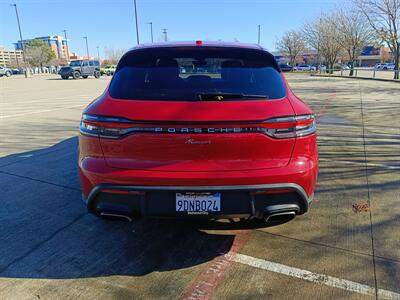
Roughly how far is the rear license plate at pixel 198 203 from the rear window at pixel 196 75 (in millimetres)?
743

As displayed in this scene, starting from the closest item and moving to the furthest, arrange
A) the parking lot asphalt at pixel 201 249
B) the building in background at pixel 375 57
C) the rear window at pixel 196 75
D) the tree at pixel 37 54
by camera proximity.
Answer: the parking lot asphalt at pixel 201 249, the rear window at pixel 196 75, the tree at pixel 37 54, the building in background at pixel 375 57

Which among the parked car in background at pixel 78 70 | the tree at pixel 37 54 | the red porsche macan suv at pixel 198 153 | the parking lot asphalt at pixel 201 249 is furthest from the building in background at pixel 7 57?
the red porsche macan suv at pixel 198 153

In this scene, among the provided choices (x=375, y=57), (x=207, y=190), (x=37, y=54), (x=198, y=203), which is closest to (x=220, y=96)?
(x=207, y=190)

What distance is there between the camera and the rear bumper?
2.54 m

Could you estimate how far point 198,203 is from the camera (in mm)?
2596

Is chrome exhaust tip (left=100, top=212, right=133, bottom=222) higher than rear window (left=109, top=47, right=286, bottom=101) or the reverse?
the reverse

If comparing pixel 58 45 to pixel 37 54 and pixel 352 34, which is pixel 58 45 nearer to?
pixel 37 54

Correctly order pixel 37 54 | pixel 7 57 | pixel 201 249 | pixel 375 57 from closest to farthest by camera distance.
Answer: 1. pixel 201 249
2. pixel 37 54
3. pixel 375 57
4. pixel 7 57

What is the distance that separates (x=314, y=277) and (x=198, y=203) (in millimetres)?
1107

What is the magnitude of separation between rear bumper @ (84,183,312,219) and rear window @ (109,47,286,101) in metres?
0.71

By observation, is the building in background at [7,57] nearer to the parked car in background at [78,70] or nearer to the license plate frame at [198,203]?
the parked car in background at [78,70]

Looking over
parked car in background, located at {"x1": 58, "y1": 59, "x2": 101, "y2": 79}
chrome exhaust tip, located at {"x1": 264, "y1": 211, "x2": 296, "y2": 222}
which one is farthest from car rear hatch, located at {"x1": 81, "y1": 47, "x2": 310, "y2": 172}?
parked car in background, located at {"x1": 58, "y1": 59, "x2": 101, "y2": 79}

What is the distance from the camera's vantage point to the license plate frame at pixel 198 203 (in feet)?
8.42

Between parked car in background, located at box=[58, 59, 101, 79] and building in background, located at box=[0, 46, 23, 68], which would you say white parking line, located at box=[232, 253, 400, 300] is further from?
building in background, located at box=[0, 46, 23, 68]
